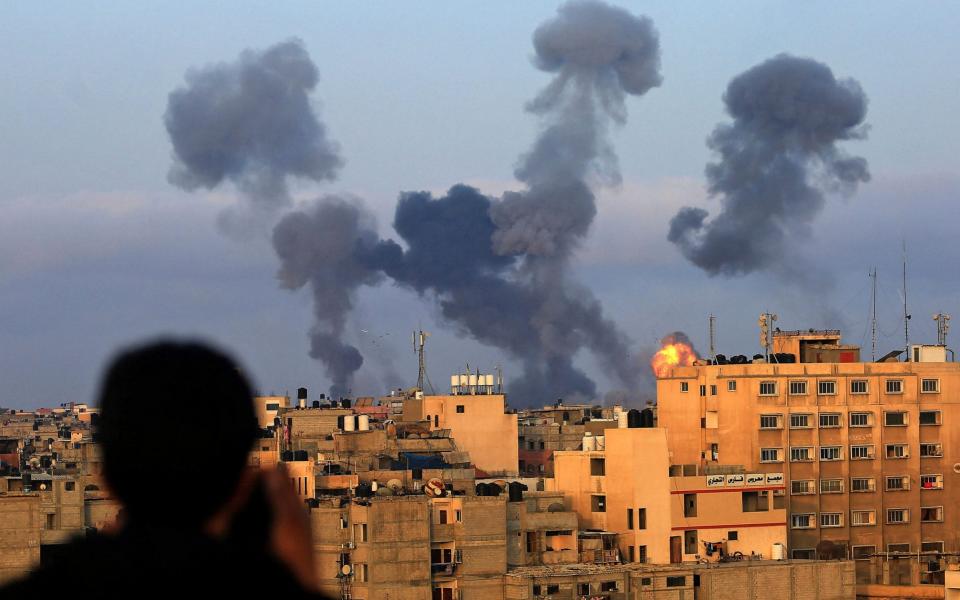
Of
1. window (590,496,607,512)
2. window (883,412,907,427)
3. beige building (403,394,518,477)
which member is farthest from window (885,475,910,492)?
beige building (403,394,518,477)

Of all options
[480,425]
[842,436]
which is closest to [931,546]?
[842,436]

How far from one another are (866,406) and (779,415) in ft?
12.3

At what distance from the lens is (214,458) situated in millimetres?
3012

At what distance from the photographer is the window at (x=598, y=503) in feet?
214

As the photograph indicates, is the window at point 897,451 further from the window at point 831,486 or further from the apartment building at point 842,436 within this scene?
the window at point 831,486

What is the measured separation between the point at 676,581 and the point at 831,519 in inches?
920

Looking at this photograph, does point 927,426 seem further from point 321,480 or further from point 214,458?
point 214,458

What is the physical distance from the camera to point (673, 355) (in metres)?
90.8

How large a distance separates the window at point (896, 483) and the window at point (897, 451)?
90 centimetres

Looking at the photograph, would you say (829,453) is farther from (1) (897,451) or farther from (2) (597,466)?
(2) (597,466)

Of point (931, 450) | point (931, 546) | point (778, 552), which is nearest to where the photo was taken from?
point (778, 552)

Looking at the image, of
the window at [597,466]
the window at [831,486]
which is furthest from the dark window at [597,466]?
the window at [831,486]

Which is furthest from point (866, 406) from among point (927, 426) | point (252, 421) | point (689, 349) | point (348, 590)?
point (252, 421)

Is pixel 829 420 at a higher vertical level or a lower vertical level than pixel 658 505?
higher
